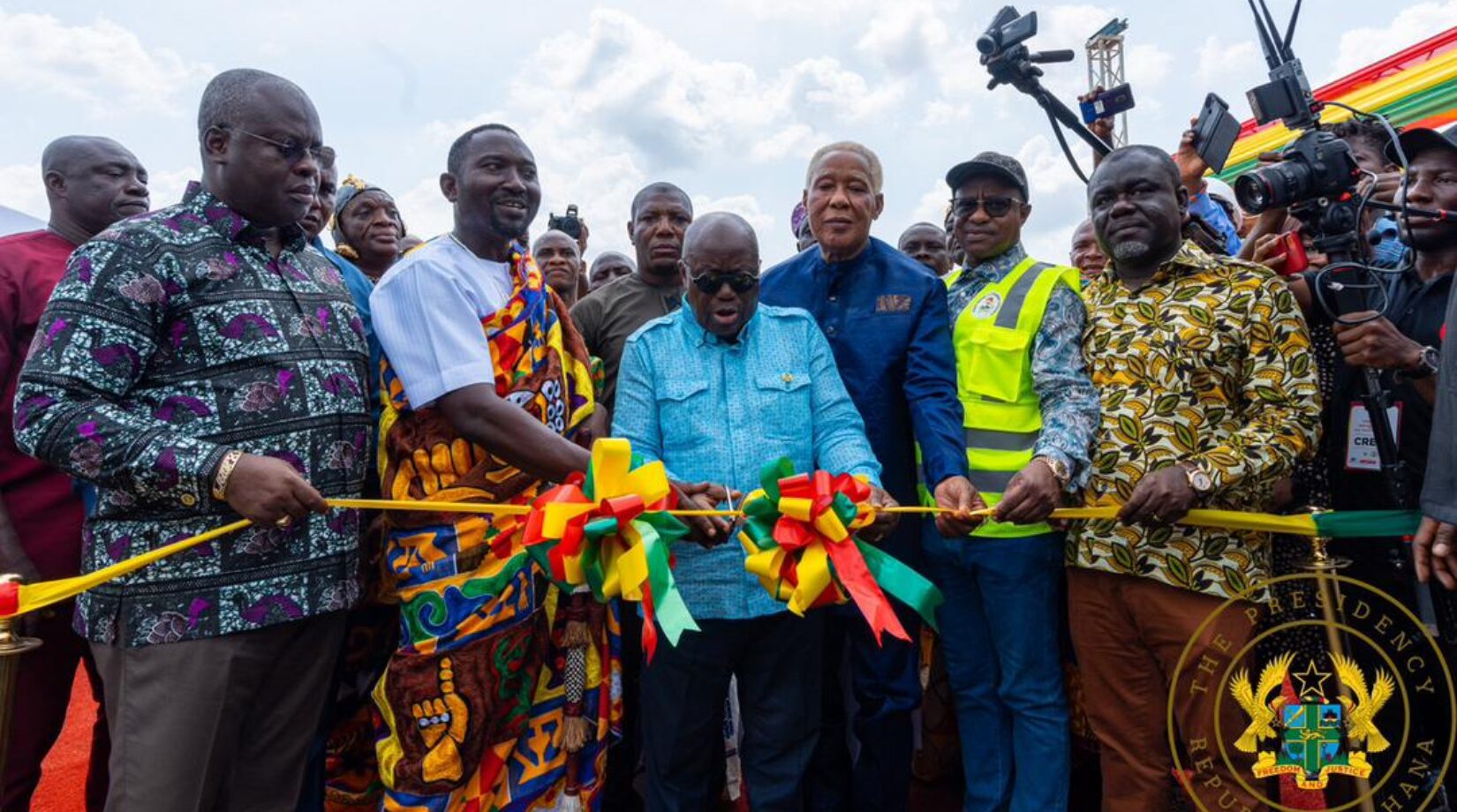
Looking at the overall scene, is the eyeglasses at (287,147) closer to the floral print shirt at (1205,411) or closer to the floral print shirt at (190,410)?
the floral print shirt at (190,410)

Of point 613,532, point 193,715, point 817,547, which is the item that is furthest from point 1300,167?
point 193,715

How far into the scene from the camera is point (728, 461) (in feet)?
8.63

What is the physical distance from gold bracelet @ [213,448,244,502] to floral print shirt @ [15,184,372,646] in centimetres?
2

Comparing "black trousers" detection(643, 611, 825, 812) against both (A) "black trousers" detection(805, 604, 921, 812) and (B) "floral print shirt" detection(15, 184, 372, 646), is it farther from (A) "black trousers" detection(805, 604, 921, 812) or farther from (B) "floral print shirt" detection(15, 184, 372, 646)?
(B) "floral print shirt" detection(15, 184, 372, 646)

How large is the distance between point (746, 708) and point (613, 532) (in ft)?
3.11

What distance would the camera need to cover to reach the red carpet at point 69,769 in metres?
3.89

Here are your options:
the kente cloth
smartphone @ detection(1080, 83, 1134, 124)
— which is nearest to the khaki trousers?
the kente cloth

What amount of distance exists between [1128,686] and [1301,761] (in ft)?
1.60

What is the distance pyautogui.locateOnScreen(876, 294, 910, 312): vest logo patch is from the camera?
304 cm

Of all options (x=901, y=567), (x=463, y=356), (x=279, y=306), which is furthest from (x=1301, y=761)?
(x=279, y=306)

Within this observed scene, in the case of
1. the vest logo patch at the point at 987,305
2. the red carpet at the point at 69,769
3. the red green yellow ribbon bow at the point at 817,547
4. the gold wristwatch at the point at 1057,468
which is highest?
the vest logo patch at the point at 987,305

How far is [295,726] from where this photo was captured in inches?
91.8

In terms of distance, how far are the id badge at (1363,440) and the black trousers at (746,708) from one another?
1.91 m

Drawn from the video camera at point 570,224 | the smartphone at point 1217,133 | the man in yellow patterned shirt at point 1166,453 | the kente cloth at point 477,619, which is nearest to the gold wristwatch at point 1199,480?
the man in yellow patterned shirt at point 1166,453
